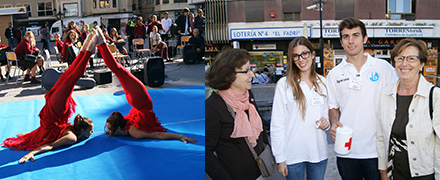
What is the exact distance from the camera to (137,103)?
3.08 meters

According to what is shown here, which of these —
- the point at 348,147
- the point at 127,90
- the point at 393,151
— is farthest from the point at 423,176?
the point at 127,90

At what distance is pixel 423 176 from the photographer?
4.75 feet

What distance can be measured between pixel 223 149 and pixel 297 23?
6324 millimetres

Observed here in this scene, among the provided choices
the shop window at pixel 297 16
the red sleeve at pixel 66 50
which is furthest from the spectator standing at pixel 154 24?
the shop window at pixel 297 16

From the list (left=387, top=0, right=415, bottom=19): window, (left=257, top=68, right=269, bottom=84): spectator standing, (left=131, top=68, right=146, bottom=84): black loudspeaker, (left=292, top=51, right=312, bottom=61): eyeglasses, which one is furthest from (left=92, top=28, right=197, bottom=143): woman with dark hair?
(left=387, top=0, right=415, bottom=19): window

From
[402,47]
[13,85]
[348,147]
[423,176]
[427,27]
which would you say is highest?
[427,27]

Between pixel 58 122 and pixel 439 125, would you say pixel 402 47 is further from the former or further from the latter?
pixel 58 122

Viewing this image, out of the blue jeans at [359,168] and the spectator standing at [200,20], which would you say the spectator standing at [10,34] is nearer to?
the spectator standing at [200,20]

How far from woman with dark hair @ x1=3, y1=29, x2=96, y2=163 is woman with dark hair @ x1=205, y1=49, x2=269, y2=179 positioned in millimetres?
1644

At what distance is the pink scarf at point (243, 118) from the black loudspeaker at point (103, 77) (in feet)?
6.16

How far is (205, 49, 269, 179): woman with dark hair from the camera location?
49.8 inches

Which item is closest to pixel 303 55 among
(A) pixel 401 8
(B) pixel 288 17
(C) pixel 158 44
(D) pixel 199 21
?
(D) pixel 199 21

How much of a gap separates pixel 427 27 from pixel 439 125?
5.25 meters

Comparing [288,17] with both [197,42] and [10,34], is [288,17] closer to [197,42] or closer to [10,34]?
[197,42]
